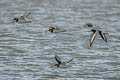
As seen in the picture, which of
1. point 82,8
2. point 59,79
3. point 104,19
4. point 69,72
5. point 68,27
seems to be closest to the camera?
point 59,79

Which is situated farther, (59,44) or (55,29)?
(55,29)

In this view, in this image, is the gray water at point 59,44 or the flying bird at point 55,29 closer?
the gray water at point 59,44

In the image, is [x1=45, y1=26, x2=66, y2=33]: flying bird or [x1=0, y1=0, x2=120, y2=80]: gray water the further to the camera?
[x1=45, y1=26, x2=66, y2=33]: flying bird

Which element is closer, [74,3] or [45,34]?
[45,34]

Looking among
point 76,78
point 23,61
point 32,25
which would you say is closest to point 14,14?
point 32,25

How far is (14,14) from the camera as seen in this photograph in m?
39.5

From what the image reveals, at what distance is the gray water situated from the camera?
19.2 meters

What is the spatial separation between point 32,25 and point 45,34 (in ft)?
14.6

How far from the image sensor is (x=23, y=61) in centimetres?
2123

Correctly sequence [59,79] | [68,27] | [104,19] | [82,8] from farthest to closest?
[82,8]
[104,19]
[68,27]
[59,79]

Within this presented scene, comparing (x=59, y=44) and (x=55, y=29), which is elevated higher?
(x=59, y=44)

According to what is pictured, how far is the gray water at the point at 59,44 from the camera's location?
62.9 feet

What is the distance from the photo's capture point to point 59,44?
25969 millimetres

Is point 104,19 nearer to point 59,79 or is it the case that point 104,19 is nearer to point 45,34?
point 45,34
